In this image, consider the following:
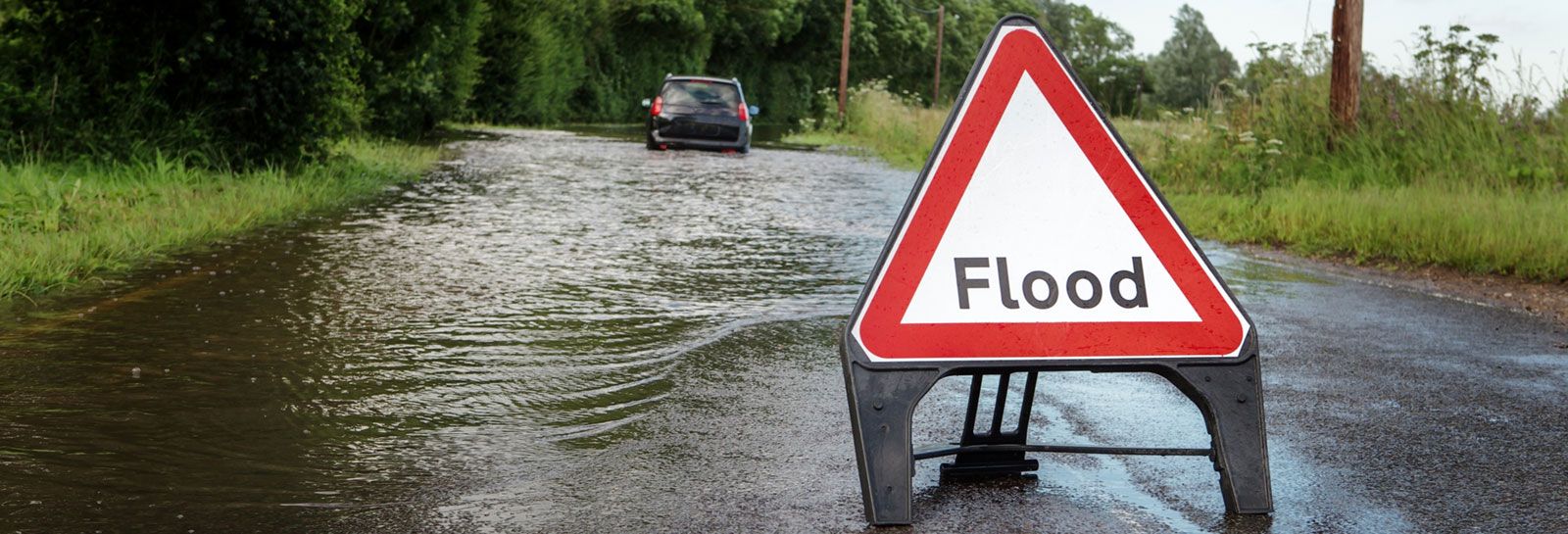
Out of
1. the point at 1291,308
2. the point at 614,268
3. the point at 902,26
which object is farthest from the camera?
the point at 902,26

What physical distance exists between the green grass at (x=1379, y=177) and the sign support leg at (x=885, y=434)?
268 inches

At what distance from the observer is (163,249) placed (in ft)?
31.1

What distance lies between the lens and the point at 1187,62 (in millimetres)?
120688

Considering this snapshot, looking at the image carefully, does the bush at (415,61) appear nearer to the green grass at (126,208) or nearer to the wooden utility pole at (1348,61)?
the green grass at (126,208)

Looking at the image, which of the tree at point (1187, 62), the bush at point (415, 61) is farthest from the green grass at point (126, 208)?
the tree at point (1187, 62)

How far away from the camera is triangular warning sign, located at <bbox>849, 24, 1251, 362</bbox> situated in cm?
404

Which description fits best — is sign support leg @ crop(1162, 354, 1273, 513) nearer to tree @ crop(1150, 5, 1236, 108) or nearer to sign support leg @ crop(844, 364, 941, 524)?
sign support leg @ crop(844, 364, 941, 524)

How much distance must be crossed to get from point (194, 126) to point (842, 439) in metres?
10.8

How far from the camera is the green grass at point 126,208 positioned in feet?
27.1

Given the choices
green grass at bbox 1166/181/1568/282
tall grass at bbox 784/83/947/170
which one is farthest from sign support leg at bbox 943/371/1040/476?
tall grass at bbox 784/83/947/170

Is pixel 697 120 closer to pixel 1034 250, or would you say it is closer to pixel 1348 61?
pixel 1348 61

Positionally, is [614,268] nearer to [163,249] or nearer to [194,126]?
[163,249]

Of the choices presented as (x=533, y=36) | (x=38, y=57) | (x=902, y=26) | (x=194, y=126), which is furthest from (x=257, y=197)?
(x=902, y=26)

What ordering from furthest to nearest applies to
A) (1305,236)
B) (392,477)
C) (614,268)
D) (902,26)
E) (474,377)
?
(902,26) → (1305,236) → (614,268) → (474,377) → (392,477)
